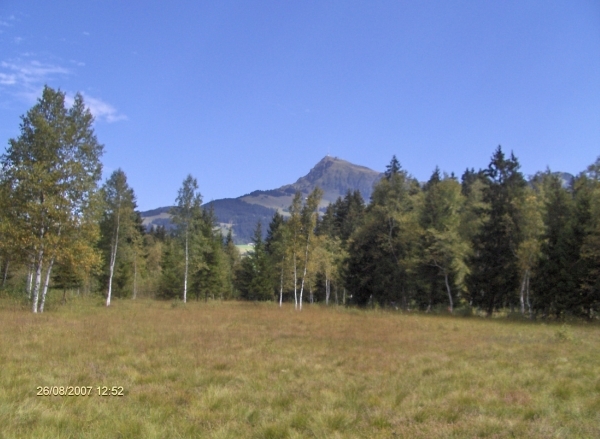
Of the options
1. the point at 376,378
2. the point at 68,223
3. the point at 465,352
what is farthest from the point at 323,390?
the point at 68,223

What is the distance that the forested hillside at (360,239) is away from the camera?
2275 cm

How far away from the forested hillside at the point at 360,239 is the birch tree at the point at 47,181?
0.22 feet

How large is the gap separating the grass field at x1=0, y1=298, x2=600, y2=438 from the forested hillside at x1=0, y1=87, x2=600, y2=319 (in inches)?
357

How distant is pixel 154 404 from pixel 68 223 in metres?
19.2

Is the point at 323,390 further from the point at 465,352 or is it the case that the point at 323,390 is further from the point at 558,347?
the point at 558,347

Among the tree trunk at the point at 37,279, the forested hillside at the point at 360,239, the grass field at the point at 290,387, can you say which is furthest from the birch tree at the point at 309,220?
the grass field at the point at 290,387

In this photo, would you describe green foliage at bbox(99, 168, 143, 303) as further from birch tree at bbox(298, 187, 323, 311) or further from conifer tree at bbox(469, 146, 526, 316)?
conifer tree at bbox(469, 146, 526, 316)

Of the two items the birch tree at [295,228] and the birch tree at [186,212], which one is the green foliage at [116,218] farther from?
the birch tree at [295,228]

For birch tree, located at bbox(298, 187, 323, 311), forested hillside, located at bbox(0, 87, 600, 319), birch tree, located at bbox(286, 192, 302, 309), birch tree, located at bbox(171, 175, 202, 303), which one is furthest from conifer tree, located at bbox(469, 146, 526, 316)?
birch tree, located at bbox(171, 175, 202, 303)

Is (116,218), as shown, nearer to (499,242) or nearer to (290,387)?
(290,387)

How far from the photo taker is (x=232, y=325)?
20359mm

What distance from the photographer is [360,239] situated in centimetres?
4962

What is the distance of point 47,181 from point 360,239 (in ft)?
116

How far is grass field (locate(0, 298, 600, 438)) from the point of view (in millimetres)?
5961
